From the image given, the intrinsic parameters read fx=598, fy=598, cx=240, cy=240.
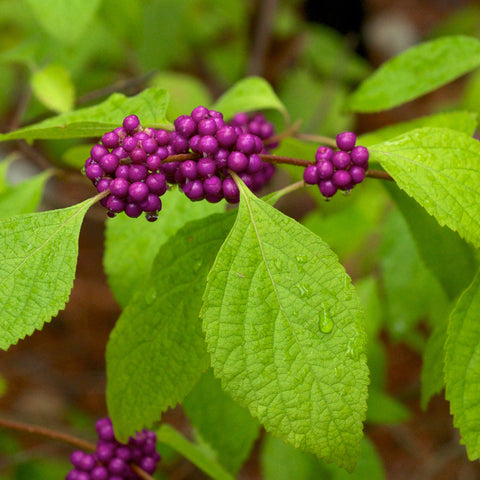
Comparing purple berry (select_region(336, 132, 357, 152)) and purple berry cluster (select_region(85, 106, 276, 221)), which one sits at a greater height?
purple berry (select_region(336, 132, 357, 152))

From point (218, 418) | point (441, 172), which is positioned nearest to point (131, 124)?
point (441, 172)

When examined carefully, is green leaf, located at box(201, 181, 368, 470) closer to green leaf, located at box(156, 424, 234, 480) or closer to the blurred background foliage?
the blurred background foliage

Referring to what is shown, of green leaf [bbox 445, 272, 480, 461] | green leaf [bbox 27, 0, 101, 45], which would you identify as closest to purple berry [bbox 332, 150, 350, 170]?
green leaf [bbox 445, 272, 480, 461]

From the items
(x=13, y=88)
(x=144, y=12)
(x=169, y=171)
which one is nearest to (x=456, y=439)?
(x=169, y=171)

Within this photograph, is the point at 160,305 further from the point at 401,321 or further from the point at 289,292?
the point at 401,321

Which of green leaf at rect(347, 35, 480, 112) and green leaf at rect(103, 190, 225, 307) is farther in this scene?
green leaf at rect(347, 35, 480, 112)

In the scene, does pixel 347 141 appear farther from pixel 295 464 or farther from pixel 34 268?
pixel 295 464
